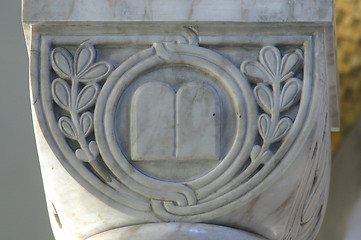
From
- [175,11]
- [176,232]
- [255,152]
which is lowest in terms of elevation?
[176,232]

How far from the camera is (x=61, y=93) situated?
4.41ft

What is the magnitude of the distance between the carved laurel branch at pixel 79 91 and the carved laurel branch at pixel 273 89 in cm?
23

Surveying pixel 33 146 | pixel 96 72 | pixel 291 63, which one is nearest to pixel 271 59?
pixel 291 63

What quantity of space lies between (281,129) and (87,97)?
0.30 m

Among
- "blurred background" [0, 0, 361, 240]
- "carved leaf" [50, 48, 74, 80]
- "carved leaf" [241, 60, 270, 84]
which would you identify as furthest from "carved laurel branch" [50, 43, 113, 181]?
"blurred background" [0, 0, 361, 240]

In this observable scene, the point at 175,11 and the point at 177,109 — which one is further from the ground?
the point at 175,11

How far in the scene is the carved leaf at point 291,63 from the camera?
53.2 inches

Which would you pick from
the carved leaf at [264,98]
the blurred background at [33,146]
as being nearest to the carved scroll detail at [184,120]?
the carved leaf at [264,98]

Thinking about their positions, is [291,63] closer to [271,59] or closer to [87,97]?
[271,59]

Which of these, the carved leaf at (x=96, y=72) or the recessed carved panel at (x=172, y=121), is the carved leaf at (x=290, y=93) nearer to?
the recessed carved panel at (x=172, y=121)

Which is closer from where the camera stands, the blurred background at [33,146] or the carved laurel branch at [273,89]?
the carved laurel branch at [273,89]

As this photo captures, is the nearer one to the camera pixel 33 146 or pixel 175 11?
pixel 175 11

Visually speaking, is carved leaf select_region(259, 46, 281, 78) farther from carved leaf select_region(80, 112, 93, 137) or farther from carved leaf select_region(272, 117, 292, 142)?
carved leaf select_region(80, 112, 93, 137)

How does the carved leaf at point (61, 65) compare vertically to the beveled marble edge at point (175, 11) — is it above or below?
below
